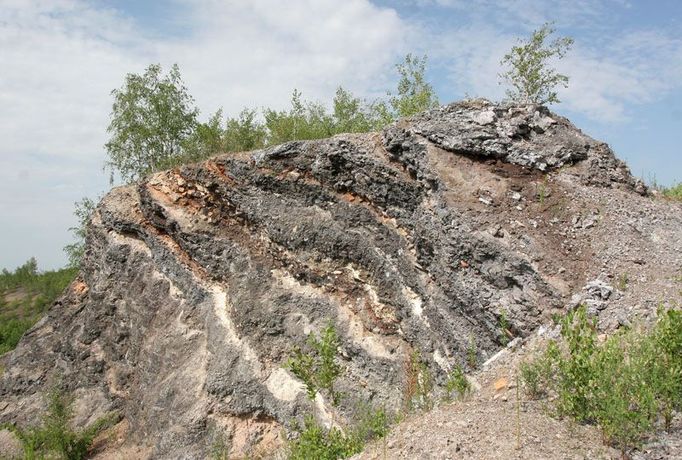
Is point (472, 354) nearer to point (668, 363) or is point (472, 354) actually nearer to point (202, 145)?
point (668, 363)

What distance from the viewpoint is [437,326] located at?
900 cm

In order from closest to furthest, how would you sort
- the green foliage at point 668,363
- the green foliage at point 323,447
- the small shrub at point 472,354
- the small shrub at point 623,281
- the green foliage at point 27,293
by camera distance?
the green foliage at point 668,363, the green foliage at point 323,447, the small shrub at point 623,281, the small shrub at point 472,354, the green foliage at point 27,293

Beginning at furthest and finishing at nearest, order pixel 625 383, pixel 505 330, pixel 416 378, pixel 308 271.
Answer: pixel 308 271 → pixel 416 378 → pixel 505 330 → pixel 625 383

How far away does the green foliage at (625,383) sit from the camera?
4.55m

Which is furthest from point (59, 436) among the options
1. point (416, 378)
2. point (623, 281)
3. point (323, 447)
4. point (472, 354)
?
point (623, 281)

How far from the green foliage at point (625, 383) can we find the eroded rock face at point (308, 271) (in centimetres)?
236

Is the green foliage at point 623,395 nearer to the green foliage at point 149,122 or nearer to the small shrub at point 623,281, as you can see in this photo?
the small shrub at point 623,281

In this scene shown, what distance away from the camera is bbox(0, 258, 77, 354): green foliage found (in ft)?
138

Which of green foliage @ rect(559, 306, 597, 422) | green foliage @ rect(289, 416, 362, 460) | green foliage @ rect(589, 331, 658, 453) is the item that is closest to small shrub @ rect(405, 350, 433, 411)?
green foliage @ rect(289, 416, 362, 460)

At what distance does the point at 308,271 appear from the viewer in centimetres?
1112

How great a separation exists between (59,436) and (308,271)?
7.72 meters

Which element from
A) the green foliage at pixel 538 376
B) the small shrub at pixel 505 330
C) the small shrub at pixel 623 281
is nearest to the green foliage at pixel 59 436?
the small shrub at pixel 505 330

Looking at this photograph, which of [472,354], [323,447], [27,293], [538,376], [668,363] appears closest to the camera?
[668,363]

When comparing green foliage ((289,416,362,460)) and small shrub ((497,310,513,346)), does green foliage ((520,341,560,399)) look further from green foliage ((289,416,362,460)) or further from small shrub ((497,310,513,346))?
green foliage ((289,416,362,460))
